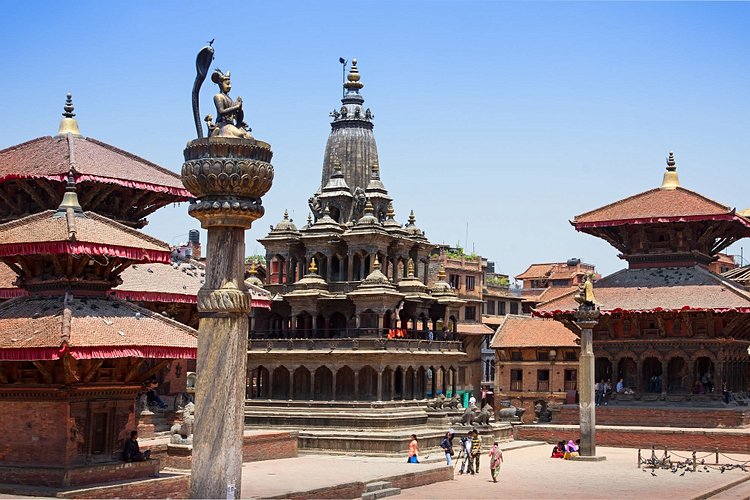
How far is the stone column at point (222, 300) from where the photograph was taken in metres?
18.2

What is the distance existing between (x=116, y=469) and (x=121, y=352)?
2.88 m

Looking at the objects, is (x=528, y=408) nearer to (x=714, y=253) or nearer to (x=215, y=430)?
(x=714, y=253)

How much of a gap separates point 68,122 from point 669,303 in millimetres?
27324

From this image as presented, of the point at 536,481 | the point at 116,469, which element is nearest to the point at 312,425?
the point at 536,481

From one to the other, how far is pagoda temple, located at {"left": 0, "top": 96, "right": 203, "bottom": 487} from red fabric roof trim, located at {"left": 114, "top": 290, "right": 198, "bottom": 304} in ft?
28.8

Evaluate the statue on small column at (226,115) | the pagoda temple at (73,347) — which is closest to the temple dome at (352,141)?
the pagoda temple at (73,347)

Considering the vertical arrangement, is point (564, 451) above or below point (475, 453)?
below

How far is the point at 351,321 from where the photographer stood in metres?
54.7

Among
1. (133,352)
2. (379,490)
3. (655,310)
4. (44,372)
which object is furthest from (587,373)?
(44,372)

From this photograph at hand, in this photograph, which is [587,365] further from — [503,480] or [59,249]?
[59,249]

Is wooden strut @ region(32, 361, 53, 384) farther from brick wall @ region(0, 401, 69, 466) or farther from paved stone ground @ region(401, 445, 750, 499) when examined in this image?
paved stone ground @ region(401, 445, 750, 499)

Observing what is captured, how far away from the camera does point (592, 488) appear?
33.4m

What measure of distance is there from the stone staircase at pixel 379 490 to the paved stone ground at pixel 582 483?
35 centimetres

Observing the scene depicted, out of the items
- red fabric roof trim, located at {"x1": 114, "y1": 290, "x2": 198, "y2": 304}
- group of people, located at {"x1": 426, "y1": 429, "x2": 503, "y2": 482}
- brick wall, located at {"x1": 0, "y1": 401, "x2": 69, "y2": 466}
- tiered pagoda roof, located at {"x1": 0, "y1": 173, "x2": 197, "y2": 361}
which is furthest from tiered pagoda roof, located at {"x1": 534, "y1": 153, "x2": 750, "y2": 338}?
brick wall, located at {"x1": 0, "y1": 401, "x2": 69, "y2": 466}
